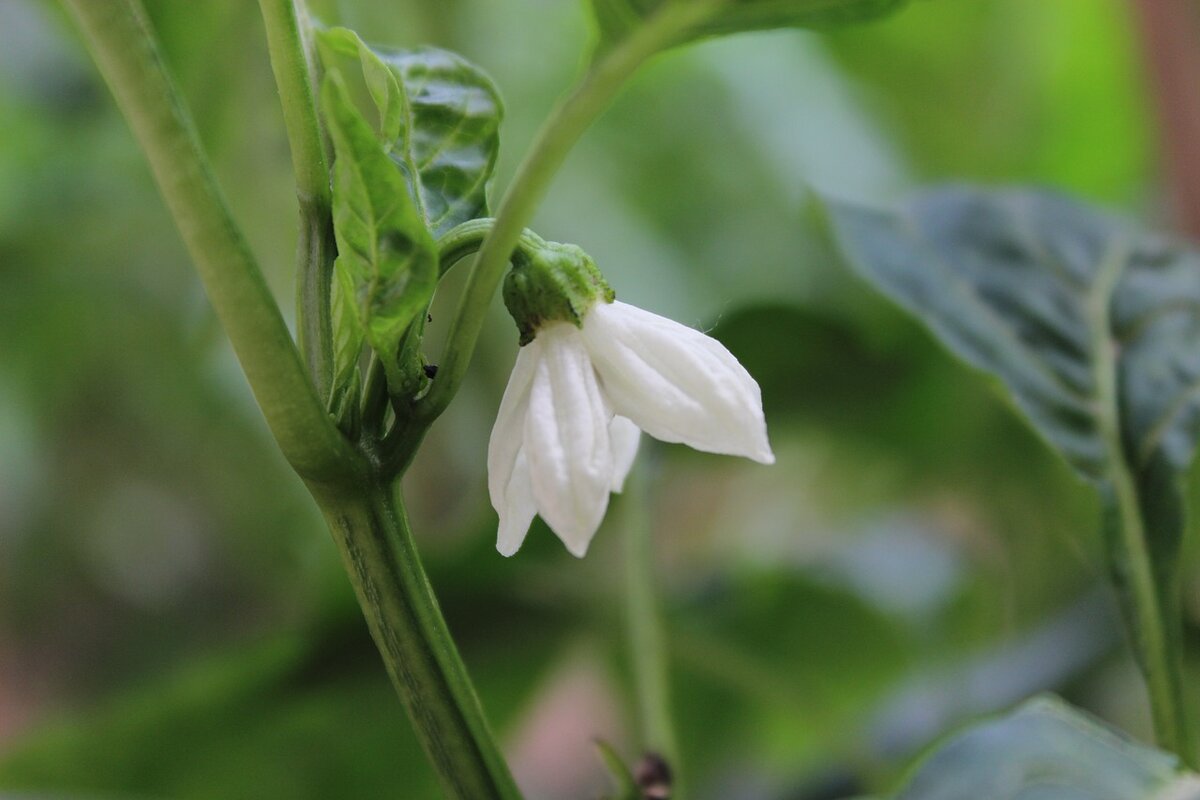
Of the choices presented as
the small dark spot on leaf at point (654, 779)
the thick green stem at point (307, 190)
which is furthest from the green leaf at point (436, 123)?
the small dark spot on leaf at point (654, 779)

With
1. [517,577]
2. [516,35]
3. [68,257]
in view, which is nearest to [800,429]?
[517,577]

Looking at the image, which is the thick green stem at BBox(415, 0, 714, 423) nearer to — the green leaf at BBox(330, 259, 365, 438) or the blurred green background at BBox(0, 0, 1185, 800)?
the green leaf at BBox(330, 259, 365, 438)

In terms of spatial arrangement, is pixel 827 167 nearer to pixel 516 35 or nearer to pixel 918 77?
pixel 918 77

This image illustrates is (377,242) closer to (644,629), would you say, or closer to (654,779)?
(654,779)

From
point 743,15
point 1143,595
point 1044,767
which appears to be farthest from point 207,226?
point 1143,595

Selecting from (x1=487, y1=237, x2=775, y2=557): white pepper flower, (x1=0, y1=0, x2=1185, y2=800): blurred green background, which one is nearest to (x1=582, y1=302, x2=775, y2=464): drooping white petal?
(x1=487, y1=237, x2=775, y2=557): white pepper flower

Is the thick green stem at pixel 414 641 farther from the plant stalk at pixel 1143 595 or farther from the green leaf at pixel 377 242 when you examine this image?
the plant stalk at pixel 1143 595
